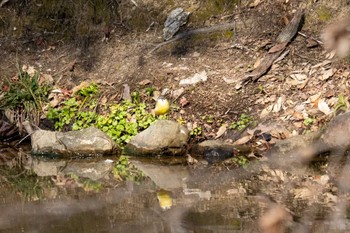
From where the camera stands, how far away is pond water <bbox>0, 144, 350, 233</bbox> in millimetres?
4367

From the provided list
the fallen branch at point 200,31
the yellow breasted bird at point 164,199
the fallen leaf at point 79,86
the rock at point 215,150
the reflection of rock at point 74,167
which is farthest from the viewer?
the fallen branch at point 200,31

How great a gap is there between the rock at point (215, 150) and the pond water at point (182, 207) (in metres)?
0.62

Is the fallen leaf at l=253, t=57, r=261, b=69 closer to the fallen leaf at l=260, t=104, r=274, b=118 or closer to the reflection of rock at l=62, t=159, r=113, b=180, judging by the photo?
the fallen leaf at l=260, t=104, r=274, b=118

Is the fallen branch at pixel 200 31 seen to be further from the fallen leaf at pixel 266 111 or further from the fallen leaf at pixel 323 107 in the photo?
the fallen leaf at pixel 323 107

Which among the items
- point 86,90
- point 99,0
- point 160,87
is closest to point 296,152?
point 160,87

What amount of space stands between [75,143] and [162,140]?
1.00 meters

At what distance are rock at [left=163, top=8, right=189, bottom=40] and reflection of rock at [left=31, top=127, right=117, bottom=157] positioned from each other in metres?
1.99

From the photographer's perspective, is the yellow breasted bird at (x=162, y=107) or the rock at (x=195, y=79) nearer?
the yellow breasted bird at (x=162, y=107)

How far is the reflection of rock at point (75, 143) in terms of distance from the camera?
697 cm

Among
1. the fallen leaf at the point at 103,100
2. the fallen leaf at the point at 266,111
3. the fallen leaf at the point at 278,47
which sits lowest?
the fallen leaf at the point at 266,111

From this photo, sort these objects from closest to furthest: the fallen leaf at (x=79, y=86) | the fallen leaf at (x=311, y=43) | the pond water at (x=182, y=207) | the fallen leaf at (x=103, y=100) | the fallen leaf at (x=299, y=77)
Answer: the pond water at (x=182, y=207) → the fallen leaf at (x=299, y=77) → the fallen leaf at (x=311, y=43) → the fallen leaf at (x=103, y=100) → the fallen leaf at (x=79, y=86)

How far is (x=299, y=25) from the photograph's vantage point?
7793 mm

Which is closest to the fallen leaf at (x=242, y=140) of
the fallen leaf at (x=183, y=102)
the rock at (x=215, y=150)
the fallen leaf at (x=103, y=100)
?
the rock at (x=215, y=150)

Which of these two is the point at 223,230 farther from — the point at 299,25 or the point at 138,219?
the point at 299,25
